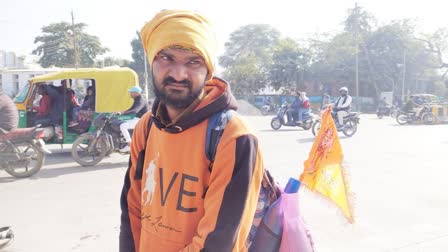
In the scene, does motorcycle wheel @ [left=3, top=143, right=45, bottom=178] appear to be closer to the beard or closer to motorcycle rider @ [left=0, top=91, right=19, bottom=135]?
motorcycle rider @ [left=0, top=91, right=19, bottom=135]

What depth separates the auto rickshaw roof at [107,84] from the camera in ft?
25.6

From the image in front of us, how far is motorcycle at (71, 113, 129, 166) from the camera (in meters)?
6.90

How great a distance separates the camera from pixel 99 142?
6.94m

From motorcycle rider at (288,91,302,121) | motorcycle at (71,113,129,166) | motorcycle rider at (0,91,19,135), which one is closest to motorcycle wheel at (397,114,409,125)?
motorcycle rider at (288,91,302,121)

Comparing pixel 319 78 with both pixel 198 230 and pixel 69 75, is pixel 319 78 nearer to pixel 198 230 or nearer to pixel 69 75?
pixel 69 75

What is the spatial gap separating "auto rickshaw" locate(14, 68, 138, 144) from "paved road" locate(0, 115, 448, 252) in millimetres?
604

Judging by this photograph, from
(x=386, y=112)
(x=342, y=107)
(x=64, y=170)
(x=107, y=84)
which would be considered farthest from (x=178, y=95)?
(x=386, y=112)

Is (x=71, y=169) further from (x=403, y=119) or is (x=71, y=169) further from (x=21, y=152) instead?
(x=403, y=119)

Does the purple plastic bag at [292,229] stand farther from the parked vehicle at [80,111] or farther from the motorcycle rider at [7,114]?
the parked vehicle at [80,111]

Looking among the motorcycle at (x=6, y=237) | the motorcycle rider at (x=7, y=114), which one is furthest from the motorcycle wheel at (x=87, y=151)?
the motorcycle at (x=6, y=237)

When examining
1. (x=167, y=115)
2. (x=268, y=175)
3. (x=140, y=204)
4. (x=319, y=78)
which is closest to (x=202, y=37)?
(x=167, y=115)

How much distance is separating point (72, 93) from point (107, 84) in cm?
82

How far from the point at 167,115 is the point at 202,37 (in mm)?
324

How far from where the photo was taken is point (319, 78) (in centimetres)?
3488
